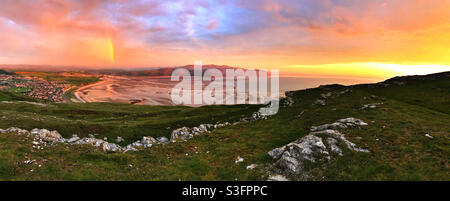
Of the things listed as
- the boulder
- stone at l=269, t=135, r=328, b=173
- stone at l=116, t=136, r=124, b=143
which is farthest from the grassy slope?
stone at l=116, t=136, r=124, b=143

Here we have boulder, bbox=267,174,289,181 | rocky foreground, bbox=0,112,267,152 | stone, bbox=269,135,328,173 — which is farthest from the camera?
rocky foreground, bbox=0,112,267,152

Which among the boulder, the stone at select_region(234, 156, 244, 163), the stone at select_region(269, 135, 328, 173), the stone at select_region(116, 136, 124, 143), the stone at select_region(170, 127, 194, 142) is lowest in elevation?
the stone at select_region(116, 136, 124, 143)

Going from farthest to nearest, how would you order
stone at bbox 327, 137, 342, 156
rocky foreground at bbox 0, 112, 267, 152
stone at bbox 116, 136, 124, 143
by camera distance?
stone at bbox 116, 136, 124, 143, rocky foreground at bbox 0, 112, 267, 152, stone at bbox 327, 137, 342, 156

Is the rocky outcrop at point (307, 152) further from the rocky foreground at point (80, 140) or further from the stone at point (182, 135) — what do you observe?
the rocky foreground at point (80, 140)

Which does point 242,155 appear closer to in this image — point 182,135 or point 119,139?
point 182,135

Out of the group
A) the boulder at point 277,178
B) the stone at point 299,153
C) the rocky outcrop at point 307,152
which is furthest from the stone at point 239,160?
the boulder at point 277,178

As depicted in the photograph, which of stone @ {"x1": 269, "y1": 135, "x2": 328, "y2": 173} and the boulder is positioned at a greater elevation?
stone @ {"x1": 269, "y1": 135, "x2": 328, "y2": 173}

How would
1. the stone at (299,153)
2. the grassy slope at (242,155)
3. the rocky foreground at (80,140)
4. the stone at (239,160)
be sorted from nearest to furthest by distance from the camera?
the grassy slope at (242,155)
the stone at (299,153)
the stone at (239,160)
the rocky foreground at (80,140)

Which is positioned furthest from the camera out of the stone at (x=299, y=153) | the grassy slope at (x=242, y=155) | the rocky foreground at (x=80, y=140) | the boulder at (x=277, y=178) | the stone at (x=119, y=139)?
the stone at (x=119, y=139)

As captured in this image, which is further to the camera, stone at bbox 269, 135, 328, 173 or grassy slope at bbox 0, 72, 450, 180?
stone at bbox 269, 135, 328, 173

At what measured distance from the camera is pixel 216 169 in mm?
21188

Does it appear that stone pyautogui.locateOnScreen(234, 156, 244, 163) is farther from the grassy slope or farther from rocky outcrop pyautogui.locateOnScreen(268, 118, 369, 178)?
rocky outcrop pyautogui.locateOnScreen(268, 118, 369, 178)
